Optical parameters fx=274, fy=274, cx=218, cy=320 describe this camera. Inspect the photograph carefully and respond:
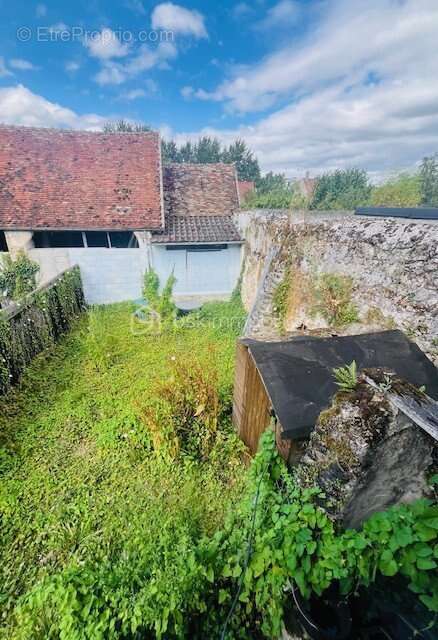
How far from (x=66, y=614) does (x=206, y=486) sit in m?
2.02

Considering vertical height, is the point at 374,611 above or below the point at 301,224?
below

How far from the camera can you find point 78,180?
35.5ft

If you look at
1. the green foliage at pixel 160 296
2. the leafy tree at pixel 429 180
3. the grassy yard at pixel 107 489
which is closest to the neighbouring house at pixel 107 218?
the green foliage at pixel 160 296

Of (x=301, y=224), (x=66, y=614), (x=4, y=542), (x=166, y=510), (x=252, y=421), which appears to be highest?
(x=301, y=224)

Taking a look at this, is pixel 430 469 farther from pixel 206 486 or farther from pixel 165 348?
pixel 165 348

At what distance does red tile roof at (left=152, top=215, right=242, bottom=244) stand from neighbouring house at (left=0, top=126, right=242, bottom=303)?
4cm

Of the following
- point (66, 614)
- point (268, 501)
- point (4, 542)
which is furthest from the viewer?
point (4, 542)

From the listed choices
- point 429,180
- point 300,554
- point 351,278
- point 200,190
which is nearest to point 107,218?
point 200,190

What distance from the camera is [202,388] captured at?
13.8 feet

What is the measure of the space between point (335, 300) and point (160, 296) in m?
6.38

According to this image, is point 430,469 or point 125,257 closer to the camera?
point 430,469

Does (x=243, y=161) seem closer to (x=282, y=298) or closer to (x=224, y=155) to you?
(x=224, y=155)

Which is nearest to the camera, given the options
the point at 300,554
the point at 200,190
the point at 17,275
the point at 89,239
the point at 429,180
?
the point at 300,554

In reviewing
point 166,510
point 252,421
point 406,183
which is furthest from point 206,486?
point 406,183
